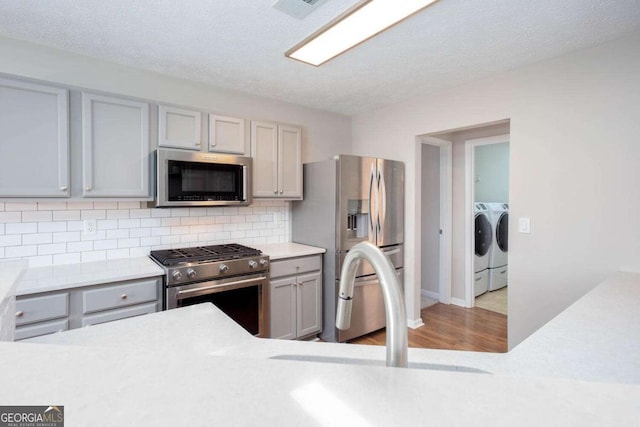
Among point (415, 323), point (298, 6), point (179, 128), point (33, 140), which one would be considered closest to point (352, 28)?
point (298, 6)

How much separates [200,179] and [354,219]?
1.46 metres

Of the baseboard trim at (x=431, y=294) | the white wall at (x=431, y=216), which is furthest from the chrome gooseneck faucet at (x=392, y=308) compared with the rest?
the baseboard trim at (x=431, y=294)

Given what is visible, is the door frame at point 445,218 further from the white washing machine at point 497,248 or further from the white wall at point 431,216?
the white washing machine at point 497,248

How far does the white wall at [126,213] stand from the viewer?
2229mm

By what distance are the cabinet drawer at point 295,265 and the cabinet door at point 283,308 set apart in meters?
0.06

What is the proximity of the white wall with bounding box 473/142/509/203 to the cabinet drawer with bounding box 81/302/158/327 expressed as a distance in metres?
5.02

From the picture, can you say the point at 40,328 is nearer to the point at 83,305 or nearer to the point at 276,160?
the point at 83,305

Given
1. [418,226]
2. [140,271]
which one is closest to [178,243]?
[140,271]

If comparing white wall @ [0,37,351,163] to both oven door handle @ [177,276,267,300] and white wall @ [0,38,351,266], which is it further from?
oven door handle @ [177,276,267,300]

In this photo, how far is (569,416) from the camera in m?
0.37

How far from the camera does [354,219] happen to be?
3.14m

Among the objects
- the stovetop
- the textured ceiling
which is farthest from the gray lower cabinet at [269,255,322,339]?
the textured ceiling

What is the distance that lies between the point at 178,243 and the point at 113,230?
1.71ft

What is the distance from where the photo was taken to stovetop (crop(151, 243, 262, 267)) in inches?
95.7
